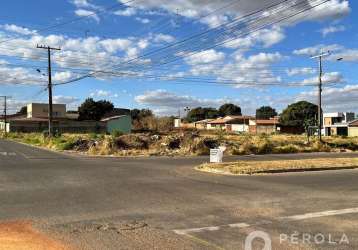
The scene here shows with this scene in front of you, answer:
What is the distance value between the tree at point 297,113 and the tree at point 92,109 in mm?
48589

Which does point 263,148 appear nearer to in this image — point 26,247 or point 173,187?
point 173,187

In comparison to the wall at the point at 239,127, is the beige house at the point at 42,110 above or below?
above

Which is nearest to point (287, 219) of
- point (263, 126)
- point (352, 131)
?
point (352, 131)

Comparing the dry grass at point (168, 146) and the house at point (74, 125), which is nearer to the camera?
the dry grass at point (168, 146)

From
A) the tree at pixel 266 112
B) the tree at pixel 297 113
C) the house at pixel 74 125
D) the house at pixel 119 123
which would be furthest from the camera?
the tree at pixel 266 112

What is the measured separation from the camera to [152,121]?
9981 centimetres

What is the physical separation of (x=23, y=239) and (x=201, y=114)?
608 feet

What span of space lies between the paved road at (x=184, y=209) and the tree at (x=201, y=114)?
171 m

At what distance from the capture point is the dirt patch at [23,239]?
7.56 meters

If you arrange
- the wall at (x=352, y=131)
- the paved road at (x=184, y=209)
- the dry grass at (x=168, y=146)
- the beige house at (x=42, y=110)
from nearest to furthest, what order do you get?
1. the paved road at (x=184, y=209)
2. the dry grass at (x=168, y=146)
3. the wall at (x=352, y=131)
4. the beige house at (x=42, y=110)

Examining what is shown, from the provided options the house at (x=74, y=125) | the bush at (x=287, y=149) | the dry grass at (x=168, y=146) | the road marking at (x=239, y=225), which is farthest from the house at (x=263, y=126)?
the road marking at (x=239, y=225)

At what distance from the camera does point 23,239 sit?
320 inches

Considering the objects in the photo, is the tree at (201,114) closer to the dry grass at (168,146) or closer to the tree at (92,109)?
the tree at (92,109)

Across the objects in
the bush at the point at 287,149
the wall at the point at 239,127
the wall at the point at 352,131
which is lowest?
the bush at the point at 287,149
